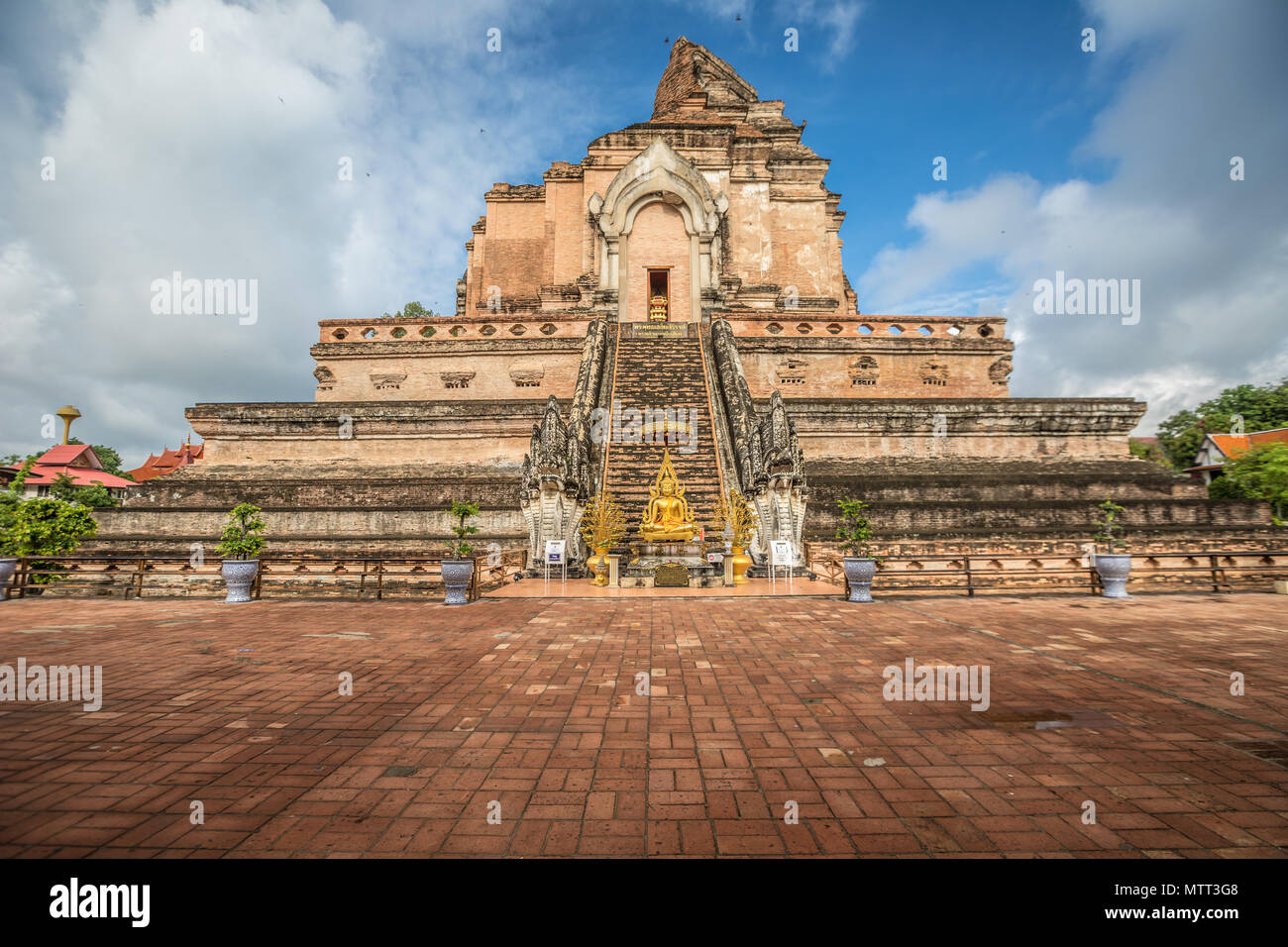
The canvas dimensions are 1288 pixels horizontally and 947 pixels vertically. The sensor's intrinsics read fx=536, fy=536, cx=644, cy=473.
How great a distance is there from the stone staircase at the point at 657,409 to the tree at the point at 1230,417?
37.7 meters

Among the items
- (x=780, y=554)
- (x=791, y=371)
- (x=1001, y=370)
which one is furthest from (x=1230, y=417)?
(x=780, y=554)

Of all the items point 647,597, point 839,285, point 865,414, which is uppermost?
point 839,285

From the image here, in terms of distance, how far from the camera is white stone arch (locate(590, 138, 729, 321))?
74.9 feet

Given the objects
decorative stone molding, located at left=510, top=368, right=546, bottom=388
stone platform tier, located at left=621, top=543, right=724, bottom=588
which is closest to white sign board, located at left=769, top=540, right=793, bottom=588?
stone platform tier, located at left=621, top=543, right=724, bottom=588

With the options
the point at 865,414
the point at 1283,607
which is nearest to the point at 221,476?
the point at 865,414

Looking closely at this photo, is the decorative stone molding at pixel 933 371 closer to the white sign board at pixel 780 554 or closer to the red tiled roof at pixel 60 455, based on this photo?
the white sign board at pixel 780 554

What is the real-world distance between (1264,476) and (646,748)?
63.9ft

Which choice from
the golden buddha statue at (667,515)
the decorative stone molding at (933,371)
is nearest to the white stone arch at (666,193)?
the decorative stone molding at (933,371)

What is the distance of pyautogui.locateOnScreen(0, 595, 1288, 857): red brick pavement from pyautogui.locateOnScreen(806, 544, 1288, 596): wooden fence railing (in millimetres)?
3478

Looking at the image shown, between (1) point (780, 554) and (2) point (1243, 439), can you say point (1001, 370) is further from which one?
(2) point (1243, 439)

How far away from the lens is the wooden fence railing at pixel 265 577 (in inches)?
407
